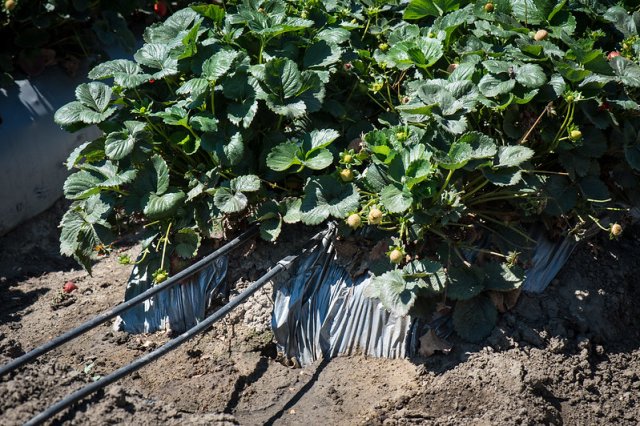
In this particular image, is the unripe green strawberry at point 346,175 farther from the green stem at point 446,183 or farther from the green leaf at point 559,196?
the green leaf at point 559,196

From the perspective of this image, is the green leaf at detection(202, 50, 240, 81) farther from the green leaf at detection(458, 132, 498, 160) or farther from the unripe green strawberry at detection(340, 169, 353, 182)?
the green leaf at detection(458, 132, 498, 160)

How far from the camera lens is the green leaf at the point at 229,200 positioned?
318 cm

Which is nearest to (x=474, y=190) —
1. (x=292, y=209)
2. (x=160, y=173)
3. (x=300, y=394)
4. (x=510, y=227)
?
(x=510, y=227)

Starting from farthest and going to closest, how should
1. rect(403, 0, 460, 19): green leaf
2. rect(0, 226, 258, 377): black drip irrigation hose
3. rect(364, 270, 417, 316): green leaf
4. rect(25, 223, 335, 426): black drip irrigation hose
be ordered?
rect(403, 0, 460, 19): green leaf → rect(364, 270, 417, 316): green leaf → rect(0, 226, 258, 377): black drip irrigation hose → rect(25, 223, 335, 426): black drip irrigation hose

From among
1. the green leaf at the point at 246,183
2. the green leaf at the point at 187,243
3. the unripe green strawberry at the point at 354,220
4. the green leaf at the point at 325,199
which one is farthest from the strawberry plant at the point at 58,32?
the unripe green strawberry at the point at 354,220

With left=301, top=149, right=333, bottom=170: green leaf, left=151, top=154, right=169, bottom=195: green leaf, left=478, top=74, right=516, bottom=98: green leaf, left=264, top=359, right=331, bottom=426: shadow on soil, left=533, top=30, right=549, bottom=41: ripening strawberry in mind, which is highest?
left=151, top=154, right=169, bottom=195: green leaf

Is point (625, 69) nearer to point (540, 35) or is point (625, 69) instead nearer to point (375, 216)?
point (540, 35)

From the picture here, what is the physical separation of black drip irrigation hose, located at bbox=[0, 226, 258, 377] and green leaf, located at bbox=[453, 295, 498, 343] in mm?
906

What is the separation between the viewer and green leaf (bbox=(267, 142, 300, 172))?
10.6 feet

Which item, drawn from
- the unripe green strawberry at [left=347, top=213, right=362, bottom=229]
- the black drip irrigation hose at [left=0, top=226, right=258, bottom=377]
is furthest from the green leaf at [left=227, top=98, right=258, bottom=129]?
the unripe green strawberry at [left=347, top=213, right=362, bottom=229]

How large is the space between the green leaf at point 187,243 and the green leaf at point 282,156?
0.42 m

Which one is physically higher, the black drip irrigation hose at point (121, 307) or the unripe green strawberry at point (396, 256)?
the black drip irrigation hose at point (121, 307)

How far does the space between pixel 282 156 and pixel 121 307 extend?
851mm

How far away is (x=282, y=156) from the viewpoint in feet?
10.7
